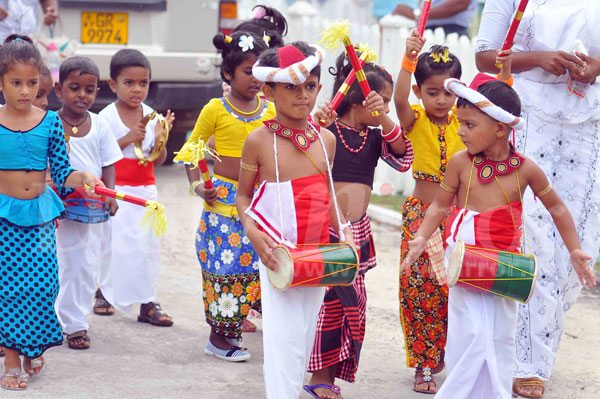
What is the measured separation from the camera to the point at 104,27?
873cm

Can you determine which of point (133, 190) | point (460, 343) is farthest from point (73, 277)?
point (460, 343)

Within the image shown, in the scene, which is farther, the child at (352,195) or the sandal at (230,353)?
the sandal at (230,353)

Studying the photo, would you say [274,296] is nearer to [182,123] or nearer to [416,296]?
[416,296]

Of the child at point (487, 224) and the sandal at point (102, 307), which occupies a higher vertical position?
the child at point (487, 224)

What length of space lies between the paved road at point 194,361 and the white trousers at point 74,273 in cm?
16

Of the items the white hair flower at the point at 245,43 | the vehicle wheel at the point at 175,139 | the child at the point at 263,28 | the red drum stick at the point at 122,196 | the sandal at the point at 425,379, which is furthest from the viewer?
the vehicle wheel at the point at 175,139

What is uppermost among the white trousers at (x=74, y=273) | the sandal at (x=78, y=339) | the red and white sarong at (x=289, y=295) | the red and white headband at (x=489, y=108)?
the red and white headband at (x=489, y=108)

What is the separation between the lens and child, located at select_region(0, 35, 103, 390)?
14.5 feet

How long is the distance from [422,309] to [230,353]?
1.00 meters

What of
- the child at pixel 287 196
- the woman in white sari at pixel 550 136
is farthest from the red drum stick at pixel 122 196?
the woman in white sari at pixel 550 136

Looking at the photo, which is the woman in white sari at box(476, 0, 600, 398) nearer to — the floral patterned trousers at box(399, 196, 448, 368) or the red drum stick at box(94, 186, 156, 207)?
the floral patterned trousers at box(399, 196, 448, 368)

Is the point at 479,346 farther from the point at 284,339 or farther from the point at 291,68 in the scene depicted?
the point at 291,68

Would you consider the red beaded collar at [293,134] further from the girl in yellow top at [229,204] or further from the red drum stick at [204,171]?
the girl in yellow top at [229,204]

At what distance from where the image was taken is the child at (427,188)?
4.73 metres
